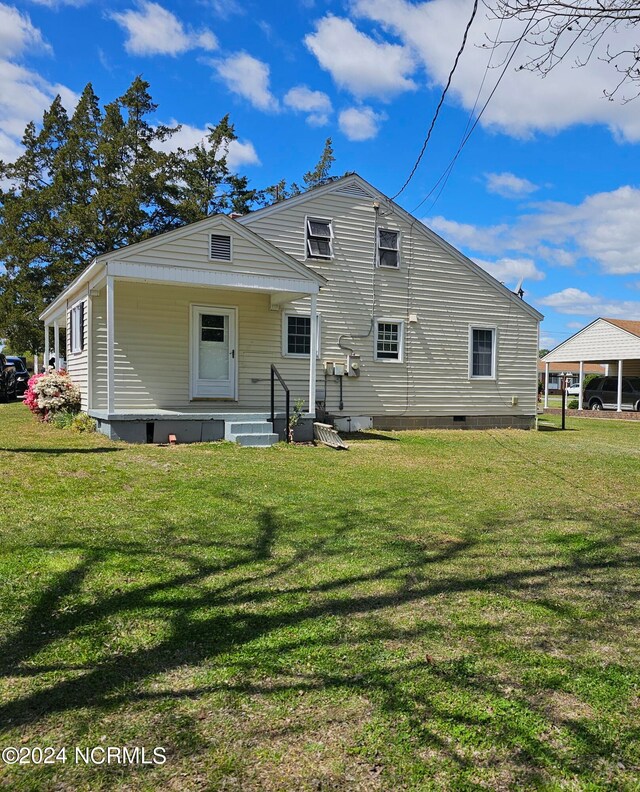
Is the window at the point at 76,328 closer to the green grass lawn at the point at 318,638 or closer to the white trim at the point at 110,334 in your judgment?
the white trim at the point at 110,334

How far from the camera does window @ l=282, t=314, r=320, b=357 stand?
12922mm

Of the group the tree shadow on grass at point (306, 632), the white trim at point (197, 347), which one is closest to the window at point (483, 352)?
the white trim at point (197, 347)

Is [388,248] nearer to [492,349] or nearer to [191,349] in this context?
[492,349]

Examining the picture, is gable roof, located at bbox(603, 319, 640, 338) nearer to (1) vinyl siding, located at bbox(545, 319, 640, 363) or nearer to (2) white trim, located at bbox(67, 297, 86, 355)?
(1) vinyl siding, located at bbox(545, 319, 640, 363)

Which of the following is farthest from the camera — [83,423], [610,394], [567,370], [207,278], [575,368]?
[567,370]

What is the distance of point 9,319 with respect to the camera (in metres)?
28.8

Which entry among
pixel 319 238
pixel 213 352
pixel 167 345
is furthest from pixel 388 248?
pixel 167 345

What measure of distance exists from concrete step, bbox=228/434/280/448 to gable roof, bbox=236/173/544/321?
16.9 ft

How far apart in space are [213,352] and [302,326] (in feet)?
7.30

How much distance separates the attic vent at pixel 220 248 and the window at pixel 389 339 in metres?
4.84

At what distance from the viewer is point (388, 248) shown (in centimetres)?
1448

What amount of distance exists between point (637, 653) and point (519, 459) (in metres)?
7.29

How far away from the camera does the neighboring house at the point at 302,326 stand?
10453mm

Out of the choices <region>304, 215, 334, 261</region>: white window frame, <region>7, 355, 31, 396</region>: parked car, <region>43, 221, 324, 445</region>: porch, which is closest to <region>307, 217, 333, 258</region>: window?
<region>304, 215, 334, 261</region>: white window frame
